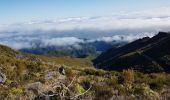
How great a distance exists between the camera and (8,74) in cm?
2930

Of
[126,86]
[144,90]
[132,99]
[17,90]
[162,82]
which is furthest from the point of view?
[162,82]

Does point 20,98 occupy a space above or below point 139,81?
above

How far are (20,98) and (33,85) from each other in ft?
15.1

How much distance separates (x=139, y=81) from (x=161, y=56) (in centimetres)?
17454

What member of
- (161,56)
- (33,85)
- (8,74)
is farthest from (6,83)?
(161,56)

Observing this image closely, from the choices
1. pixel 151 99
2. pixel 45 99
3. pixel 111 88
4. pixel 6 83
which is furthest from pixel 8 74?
pixel 151 99

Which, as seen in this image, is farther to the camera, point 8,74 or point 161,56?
point 161,56

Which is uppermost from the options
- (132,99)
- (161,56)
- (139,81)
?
(132,99)

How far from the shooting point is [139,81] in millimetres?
28562

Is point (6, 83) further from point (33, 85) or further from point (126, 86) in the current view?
point (126, 86)

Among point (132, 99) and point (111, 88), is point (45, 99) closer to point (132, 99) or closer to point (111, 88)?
point (132, 99)

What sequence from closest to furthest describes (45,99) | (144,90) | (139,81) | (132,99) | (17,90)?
(45,99), (132,99), (17,90), (144,90), (139,81)

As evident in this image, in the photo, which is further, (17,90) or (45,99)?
(17,90)

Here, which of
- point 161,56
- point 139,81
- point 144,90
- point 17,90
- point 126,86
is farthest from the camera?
point 161,56
